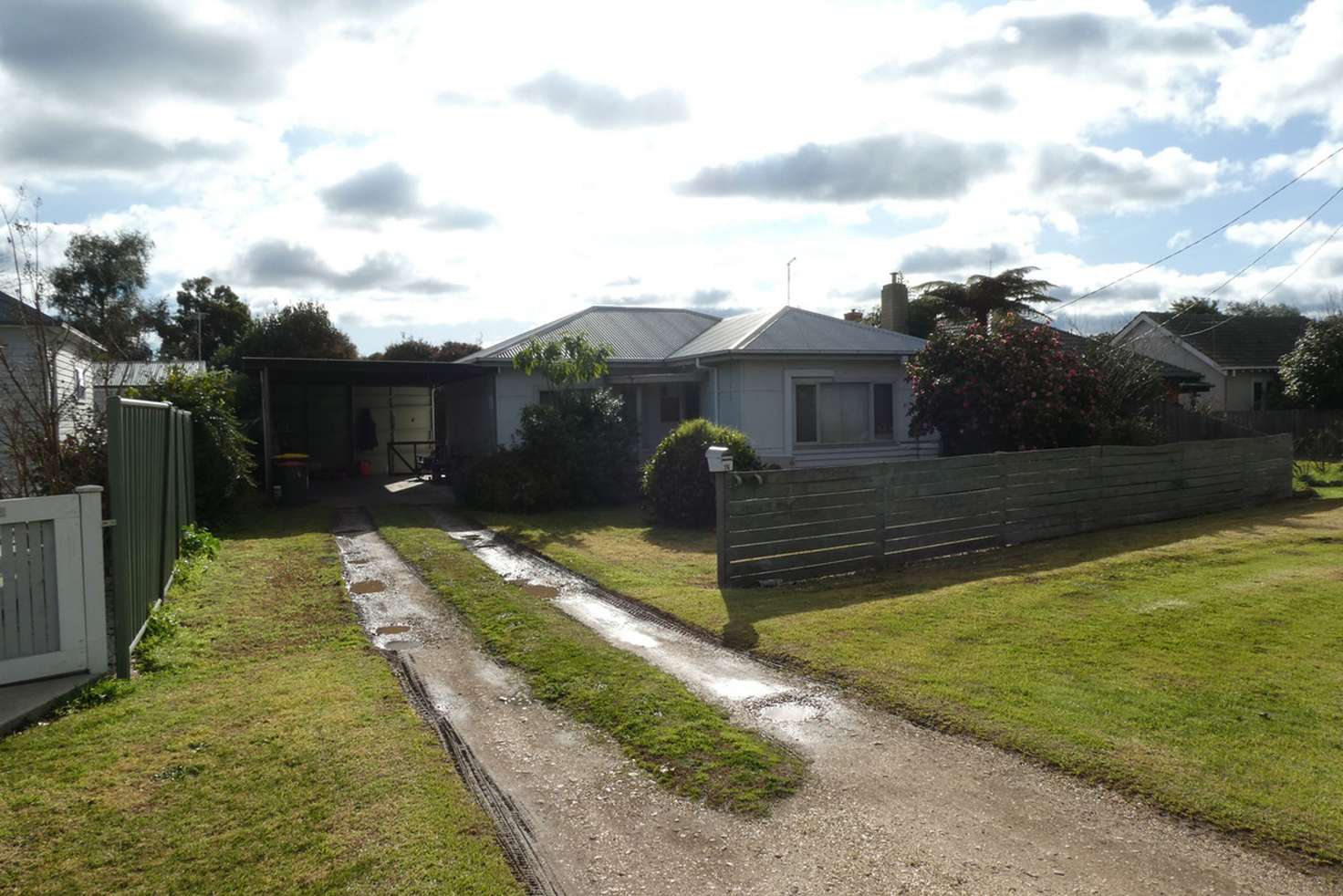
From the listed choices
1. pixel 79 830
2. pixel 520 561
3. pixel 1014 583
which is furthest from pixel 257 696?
pixel 1014 583

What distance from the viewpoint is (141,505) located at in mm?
7223

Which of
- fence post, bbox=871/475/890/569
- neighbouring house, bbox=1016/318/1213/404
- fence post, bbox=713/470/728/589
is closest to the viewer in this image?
fence post, bbox=713/470/728/589

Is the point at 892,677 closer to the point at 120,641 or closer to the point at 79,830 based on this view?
the point at 79,830

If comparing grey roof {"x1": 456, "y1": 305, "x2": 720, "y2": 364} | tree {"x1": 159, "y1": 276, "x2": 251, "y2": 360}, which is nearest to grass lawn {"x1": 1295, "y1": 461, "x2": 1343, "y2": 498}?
grey roof {"x1": 456, "y1": 305, "x2": 720, "y2": 364}

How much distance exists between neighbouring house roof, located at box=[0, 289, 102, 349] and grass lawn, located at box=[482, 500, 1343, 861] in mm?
9244

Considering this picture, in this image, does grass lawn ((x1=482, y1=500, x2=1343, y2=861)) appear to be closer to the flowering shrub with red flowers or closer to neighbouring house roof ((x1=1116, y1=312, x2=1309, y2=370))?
the flowering shrub with red flowers

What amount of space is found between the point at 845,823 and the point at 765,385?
14962 mm

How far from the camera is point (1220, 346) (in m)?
36.7

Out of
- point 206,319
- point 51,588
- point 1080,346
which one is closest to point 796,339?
point 1080,346

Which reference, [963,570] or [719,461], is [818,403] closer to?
[963,570]

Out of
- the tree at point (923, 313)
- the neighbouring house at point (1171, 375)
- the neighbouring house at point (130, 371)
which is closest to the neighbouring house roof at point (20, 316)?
the neighbouring house at point (130, 371)

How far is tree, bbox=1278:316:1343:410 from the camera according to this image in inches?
1104

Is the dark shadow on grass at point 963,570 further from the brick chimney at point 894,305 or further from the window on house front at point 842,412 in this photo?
the brick chimney at point 894,305

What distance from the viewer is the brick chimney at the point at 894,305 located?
25.0 m
